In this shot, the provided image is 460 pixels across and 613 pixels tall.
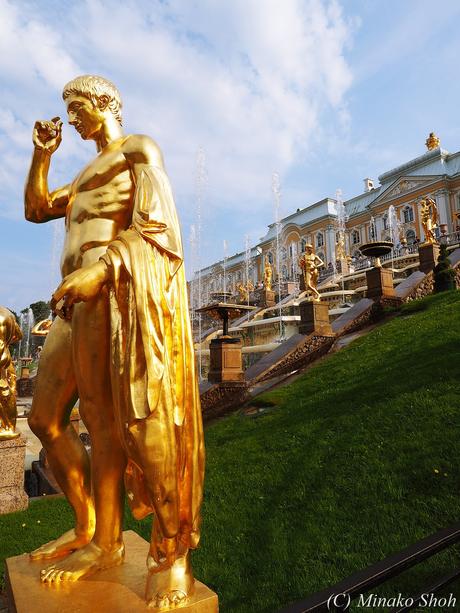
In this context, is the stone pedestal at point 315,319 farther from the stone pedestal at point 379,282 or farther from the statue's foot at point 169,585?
the statue's foot at point 169,585

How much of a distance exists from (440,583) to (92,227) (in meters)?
2.51

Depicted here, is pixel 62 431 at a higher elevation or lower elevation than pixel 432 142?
lower

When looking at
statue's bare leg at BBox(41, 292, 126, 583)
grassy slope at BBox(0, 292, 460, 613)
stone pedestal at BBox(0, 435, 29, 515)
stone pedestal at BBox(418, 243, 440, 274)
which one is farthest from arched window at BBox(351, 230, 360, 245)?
statue's bare leg at BBox(41, 292, 126, 583)

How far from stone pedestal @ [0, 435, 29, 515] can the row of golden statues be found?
14.1 ft

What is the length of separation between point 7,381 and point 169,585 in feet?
19.0

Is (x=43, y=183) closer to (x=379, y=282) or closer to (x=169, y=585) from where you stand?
(x=169, y=585)

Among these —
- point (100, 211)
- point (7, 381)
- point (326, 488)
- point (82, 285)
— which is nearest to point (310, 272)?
point (7, 381)

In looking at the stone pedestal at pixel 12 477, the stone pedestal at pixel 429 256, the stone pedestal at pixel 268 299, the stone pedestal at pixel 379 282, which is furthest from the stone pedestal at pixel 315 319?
the stone pedestal at pixel 268 299

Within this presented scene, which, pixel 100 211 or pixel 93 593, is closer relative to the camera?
pixel 93 593

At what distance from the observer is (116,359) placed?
220 cm

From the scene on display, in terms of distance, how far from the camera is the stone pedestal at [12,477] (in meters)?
6.20

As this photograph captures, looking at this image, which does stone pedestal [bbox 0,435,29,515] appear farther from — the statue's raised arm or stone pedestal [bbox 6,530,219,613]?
the statue's raised arm

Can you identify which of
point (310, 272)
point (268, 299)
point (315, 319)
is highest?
point (268, 299)

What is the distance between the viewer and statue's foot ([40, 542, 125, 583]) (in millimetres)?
2295
